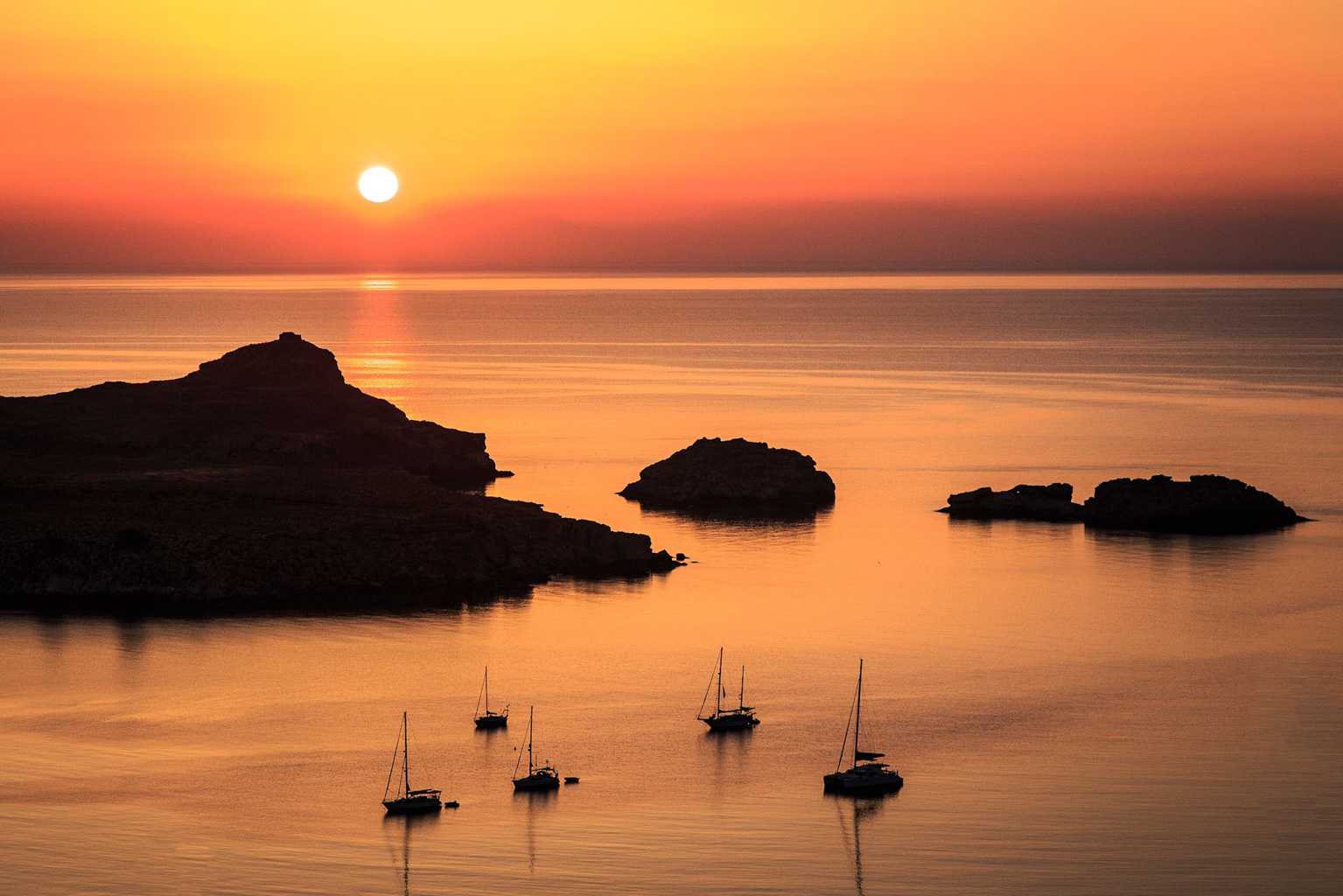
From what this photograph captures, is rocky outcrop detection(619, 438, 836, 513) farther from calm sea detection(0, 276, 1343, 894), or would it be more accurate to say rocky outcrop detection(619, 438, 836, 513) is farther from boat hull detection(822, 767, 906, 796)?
boat hull detection(822, 767, 906, 796)

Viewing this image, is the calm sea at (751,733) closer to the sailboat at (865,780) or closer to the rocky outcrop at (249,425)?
the sailboat at (865,780)

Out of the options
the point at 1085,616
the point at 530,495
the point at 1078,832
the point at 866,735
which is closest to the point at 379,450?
the point at 530,495

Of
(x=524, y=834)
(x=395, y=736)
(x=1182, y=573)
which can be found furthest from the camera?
(x=1182, y=573)

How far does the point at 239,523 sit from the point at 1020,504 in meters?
56.8

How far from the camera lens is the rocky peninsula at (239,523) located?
104 m

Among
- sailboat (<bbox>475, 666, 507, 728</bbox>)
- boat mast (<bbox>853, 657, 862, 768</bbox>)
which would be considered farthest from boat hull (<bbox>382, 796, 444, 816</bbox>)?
boat mast (<bbox>853, 657, 862, 768</bbox>)

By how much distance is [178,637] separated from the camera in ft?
315

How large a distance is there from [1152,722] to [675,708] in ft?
68.6

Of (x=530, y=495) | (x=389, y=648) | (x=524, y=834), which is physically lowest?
(x=524, y=834)

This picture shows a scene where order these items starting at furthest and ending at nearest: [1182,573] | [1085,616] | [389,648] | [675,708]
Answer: [1182,573] → [1085,616] → [389,648] → [675,708]

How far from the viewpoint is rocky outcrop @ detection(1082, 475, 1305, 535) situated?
131 m

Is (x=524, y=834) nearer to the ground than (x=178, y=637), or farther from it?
nearer to the ground

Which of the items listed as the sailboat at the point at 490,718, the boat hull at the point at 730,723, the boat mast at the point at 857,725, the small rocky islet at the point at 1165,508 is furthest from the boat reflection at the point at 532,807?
the small rocky islet at the point at 1165,508

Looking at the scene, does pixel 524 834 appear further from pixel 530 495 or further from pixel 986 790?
pixel 530 495
